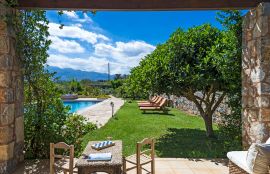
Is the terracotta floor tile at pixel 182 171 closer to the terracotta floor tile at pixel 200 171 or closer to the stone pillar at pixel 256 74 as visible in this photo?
the terracotta floor tile at pixel 200 171

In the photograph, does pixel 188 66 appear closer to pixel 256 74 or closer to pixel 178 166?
pixel 256 74

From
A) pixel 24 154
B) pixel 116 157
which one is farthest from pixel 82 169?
pixel 24 154

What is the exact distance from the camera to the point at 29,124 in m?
5.87

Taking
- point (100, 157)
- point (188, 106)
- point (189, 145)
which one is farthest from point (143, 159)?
point (188, 106)

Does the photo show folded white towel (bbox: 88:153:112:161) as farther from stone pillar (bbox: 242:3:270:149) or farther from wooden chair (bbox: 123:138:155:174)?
stone pillar (bbox: 242:3:270:149)

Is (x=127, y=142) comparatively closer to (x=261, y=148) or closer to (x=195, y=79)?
(x=195, y=79)

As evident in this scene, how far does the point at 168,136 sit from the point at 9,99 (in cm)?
558

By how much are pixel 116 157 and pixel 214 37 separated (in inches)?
223

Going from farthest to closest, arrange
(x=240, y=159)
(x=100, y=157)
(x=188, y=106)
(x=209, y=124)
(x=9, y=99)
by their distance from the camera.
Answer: (x=188, y=106)
(x=209, y=124)
(x=9, y=99)
(x=240, y=159)
(x=100, y=157)

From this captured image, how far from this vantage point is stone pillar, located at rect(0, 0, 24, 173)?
467 centimetres

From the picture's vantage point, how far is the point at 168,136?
891 cm

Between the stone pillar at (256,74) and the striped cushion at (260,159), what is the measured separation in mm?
1430

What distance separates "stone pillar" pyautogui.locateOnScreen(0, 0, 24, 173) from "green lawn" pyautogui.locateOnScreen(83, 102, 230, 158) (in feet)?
8.84

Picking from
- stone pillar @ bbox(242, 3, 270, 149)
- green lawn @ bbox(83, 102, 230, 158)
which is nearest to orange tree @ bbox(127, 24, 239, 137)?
green lawn @ bbox(83, 102, 230, 158)
